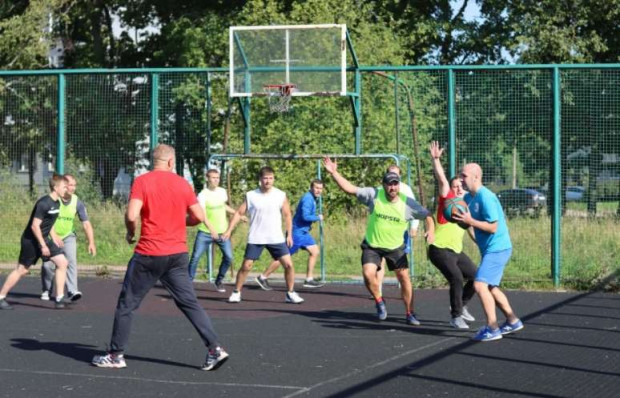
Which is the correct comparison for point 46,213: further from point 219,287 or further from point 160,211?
point 160,211

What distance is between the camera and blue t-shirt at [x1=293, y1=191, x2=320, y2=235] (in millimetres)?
17531

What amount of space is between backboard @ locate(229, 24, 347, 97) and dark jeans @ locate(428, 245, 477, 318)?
543 centimetres

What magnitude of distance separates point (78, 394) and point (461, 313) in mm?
5302

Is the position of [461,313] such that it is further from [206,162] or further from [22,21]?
[22,21]

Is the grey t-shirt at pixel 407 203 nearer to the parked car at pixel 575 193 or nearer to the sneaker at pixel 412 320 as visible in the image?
the sneaker at pixel 412 320

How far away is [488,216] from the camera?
11586 millimetres

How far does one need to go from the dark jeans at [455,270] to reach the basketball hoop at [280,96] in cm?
584

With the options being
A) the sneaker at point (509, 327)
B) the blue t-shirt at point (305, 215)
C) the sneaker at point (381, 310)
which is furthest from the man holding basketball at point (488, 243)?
the blue t-shirt at point (305, 215)

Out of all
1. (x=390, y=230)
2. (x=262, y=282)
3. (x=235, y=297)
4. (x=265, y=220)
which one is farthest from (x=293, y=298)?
(x=390, y=230)

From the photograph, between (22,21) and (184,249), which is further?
(22,21)

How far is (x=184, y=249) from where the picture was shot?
405 inches

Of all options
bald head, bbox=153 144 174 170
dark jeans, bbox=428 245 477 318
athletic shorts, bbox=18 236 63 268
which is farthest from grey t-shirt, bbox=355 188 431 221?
athletic shorts, bbox=18 236 63 268

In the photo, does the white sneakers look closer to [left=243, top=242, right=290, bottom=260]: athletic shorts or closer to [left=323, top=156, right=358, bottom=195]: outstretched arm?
[left=243, top=242, right=290, bottom=260]: athletic shorts

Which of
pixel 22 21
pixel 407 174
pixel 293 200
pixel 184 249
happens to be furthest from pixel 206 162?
pixel 22 21
